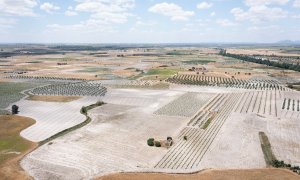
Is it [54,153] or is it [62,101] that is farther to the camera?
[62,101]

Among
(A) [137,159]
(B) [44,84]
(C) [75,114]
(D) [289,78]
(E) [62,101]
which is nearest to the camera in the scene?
(A) [137,159]

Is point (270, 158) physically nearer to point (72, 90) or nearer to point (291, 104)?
point (291, 104)

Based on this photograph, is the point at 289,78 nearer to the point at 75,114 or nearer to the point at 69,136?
the point at 75,114

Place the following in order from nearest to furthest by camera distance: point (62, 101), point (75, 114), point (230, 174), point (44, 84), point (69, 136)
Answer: point (230, 174)
point (69, 136)
point (75, 114)
point (62, 101)
point (44, 84)

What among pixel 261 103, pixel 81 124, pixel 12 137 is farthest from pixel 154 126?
pixel 261 103

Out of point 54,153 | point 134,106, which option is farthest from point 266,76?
point 54,153

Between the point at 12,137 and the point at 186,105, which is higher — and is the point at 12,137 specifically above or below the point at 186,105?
below
